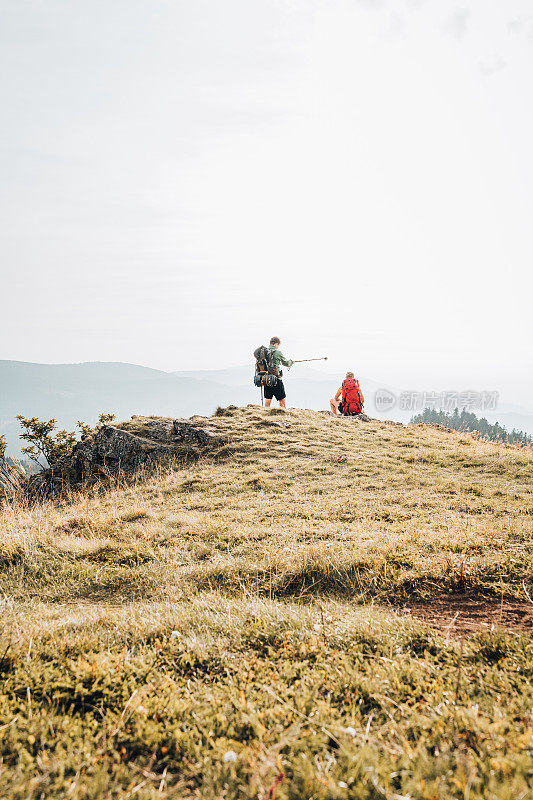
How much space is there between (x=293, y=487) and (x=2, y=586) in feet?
24.3

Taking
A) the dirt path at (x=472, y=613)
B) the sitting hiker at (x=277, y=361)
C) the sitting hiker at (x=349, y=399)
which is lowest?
the dirt path at (x=472, y=613)

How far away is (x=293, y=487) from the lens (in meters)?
11.8

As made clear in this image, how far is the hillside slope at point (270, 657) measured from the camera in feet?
8.10

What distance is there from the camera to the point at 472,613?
447 centimetres

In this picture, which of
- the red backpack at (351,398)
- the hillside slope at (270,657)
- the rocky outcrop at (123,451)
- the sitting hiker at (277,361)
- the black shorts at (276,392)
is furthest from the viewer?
the red backpack at (351,398)

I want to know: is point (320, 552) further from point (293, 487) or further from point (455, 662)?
point (293, 487)

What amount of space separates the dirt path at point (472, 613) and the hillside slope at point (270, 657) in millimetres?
27

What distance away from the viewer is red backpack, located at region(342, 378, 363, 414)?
22406 mm

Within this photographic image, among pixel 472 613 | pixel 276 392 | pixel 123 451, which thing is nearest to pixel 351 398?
pixel 276 392

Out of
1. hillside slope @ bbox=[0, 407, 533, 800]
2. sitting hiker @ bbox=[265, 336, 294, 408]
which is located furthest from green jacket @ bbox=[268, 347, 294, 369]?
hillside slope @ bbox=[0, 407, 533, 800]

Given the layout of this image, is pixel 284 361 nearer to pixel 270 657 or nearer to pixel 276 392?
pixel 276 392

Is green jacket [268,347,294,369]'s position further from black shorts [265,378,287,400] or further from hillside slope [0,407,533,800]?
hillside slope [0,407,533,800]

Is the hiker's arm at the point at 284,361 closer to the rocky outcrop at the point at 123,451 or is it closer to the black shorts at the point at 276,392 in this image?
the black shorts at the point at 276,392

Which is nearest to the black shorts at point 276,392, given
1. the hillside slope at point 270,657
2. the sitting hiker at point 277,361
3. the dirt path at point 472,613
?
the sitting hiker at point 277,361
